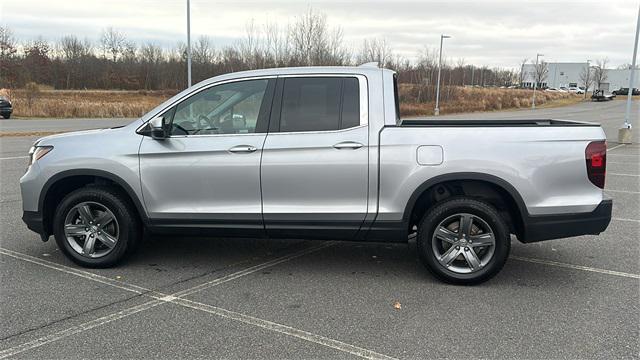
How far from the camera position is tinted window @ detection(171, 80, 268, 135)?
181 inches

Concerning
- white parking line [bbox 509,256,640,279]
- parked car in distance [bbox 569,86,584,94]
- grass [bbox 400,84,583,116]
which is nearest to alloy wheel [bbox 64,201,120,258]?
white parking line [bbox 509,256,640,279]

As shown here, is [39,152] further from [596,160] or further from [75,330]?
[596,160]

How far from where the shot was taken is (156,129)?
448 cm

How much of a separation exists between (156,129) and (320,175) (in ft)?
5.03

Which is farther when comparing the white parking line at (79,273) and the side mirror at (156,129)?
the side mirror at (156,129)

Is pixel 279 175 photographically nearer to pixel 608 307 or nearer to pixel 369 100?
pixel 369 100

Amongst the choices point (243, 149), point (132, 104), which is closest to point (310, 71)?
point (243, 149)

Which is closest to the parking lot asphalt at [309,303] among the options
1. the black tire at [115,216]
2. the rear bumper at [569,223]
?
the black tire at [115,216]

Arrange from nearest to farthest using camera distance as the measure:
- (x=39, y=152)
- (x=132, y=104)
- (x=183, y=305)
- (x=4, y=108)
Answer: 1. (x=183, y=305)
2. (x=39, y=152)
3. (x=4, y=108)
4. (x=132, y=104)

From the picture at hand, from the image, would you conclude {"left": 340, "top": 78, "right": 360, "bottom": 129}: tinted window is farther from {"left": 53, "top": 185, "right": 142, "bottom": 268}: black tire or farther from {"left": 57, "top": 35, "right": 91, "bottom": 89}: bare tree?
{"left": 57, "top": 35, "right": 91, "bottom": 89}: bare tree

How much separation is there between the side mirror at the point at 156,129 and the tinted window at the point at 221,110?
11cm

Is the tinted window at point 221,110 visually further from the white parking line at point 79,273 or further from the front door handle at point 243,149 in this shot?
the white parking line at point 79,273

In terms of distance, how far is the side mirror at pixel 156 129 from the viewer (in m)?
4.49

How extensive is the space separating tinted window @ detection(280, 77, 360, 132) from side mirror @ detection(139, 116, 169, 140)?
3.52ft
